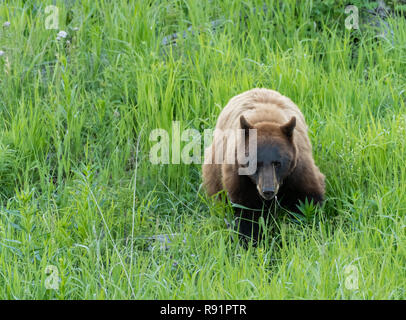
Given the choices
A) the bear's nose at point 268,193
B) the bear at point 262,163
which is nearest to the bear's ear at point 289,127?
the bear at point 262,163

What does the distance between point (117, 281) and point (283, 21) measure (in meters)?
3.87

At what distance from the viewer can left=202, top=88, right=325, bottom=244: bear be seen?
4.70 metres

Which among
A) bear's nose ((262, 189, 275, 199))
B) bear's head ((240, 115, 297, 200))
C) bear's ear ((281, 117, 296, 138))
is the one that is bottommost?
bear's nose ((262, 189, 275, 199))

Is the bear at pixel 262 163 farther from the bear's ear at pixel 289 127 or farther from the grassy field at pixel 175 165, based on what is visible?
the grassy field at pixel 175 165

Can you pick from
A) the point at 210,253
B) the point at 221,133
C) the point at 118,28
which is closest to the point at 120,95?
the point at 118,28

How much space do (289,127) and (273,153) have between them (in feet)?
0.77

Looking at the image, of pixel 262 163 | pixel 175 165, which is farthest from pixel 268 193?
pixel 175 165

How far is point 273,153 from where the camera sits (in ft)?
15.4

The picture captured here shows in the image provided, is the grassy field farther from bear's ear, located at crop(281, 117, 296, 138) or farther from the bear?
bear's ear, located at crop(281, 117, 296, 138)

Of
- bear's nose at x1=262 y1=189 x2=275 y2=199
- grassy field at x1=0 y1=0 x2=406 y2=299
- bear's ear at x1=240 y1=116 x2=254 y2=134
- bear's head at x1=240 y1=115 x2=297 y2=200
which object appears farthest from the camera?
bear's ear at x1=240 y1=116 x2=254 y2=134

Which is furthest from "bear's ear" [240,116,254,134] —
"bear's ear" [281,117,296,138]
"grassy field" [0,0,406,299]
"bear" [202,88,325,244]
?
"grassy field" [0,0,406,299]

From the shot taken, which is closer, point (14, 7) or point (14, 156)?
point (14, 156)

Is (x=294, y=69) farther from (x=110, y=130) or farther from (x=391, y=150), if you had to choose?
(x=110, y=130)

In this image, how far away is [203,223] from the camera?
5152 mm
